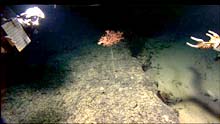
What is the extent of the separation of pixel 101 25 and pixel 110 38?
37.8 inches

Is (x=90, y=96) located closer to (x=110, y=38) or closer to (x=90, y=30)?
(x=110, y=38)

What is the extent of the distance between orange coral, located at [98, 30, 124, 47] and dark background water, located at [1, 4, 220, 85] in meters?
0.16

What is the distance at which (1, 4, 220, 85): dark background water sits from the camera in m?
5.01

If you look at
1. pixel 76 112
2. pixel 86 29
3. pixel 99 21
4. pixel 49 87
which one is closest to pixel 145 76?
pixel 76 112

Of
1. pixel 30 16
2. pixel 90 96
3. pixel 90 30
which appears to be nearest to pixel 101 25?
pixel 90 30

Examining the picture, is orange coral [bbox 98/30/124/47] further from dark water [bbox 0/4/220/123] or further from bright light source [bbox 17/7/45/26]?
bright light source [bbox 17/7/45/26]

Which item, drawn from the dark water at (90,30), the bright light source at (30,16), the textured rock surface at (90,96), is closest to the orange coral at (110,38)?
the dark water at (90,30)

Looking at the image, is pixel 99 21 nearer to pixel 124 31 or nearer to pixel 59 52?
pixel 124 31

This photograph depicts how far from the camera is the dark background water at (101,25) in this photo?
5.01 m

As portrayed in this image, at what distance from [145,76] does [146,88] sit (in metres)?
0.34

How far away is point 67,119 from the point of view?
3174 mm

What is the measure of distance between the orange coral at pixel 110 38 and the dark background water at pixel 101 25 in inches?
6.5

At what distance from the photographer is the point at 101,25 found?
621 cm

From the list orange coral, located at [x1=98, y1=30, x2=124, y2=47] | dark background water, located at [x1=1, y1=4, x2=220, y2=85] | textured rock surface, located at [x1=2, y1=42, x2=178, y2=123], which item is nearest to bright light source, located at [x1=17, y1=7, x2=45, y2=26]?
textured rock surface, located at [x1=2, y1=42, x2=178, y2=123]
